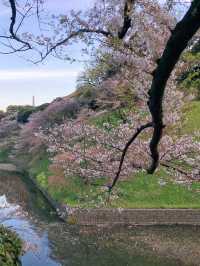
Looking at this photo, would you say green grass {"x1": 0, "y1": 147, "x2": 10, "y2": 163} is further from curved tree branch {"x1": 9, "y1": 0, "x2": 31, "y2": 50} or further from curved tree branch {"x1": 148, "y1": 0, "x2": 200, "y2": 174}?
curved tree branch {"x1": 148, "y1": 0, "x2": 200, "y2": 174}

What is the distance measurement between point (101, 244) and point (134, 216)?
4841mm

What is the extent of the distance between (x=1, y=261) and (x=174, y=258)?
909 centimetres

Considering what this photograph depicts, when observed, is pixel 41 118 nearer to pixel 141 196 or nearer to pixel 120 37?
pixel 141 196

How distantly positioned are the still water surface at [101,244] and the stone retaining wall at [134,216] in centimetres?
85

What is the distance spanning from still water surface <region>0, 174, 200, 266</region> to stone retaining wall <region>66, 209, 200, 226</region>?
852mm

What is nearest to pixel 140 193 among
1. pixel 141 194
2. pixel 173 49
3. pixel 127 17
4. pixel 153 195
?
pixel 141 194

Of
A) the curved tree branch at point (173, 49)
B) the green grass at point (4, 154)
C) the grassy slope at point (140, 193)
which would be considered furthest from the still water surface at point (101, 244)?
the green grass at point (4, 154)

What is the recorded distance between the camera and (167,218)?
23781 millimetres

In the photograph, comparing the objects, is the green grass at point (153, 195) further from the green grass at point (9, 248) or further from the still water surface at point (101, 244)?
the green grass at point (9, 248)

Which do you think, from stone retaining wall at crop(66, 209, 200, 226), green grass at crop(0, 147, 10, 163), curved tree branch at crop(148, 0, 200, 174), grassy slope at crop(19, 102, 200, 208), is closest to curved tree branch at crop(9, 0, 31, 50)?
curved tree branch at crop(148, 0, 200, 174)

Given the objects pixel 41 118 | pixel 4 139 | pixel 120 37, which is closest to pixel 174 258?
pixel 120 37

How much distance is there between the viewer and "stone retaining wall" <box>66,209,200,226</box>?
22906 mm

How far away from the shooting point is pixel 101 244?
19.3 m

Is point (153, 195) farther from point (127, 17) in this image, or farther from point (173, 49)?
point (173, 49)
